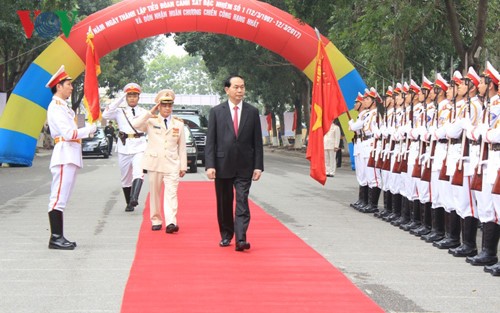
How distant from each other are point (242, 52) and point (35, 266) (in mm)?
34640

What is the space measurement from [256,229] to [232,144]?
2.36 meters

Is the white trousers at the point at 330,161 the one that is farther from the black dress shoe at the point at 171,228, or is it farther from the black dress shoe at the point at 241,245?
the black dress shoe at the point at 241,245

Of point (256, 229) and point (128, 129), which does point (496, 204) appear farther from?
point (128, 129)

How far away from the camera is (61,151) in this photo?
10867 millimetres

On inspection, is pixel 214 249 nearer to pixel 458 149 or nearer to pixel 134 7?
pixel 458 149

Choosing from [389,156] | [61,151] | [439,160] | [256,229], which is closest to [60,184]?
[61,151]

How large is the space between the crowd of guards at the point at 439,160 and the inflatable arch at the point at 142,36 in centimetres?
786

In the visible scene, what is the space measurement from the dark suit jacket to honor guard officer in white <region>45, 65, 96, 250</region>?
142cm

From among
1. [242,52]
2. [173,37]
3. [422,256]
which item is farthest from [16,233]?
[173,37]

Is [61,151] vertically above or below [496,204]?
above

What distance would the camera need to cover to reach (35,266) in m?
9.62

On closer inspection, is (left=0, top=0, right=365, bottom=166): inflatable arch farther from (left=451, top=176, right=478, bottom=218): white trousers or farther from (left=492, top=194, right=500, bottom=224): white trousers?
(left=492, top=194, right=500, bottom=224): white trousers

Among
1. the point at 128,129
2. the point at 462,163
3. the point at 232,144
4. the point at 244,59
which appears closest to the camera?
the point at 462,163

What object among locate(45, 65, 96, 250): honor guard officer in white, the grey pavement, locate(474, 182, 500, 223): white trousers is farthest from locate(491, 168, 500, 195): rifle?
locate(45, 65, 96, 250): honor guard officer in white
